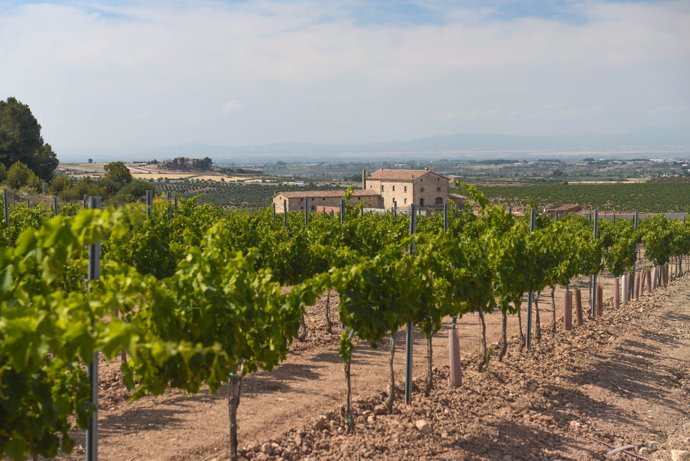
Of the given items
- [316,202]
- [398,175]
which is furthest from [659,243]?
[398,175]

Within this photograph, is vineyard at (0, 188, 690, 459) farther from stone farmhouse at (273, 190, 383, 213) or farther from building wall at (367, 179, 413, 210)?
building wall at (367, 179, 413, 210)

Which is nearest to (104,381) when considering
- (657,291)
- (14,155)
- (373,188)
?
(657,291)

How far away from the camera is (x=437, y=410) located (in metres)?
8.27

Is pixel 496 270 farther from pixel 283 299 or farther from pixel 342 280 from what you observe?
pixel 283 299

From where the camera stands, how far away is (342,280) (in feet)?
21.9

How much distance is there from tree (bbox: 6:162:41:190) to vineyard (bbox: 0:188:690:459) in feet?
72.9

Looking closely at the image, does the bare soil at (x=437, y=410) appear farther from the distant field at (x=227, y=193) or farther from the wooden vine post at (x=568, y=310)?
the distant field at (x=227, y=193)

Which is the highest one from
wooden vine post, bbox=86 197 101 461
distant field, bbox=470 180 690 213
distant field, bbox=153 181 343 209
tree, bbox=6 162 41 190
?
tree, bbox=6 162 41 190

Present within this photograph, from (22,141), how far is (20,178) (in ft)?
37.6

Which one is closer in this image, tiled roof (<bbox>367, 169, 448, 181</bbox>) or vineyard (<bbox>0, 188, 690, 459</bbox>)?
vineyard (<bbox>0, 188, 690, 459</bbox>)

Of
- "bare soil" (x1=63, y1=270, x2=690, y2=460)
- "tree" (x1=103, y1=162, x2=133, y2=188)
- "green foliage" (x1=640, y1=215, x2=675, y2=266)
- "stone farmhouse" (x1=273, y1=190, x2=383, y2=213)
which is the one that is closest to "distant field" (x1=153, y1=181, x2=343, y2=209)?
"stone farmhouse" (x1=273, y1=190, x2=383, y2=213)

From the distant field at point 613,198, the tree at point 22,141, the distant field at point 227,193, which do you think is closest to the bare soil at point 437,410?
the tree at point 22,141

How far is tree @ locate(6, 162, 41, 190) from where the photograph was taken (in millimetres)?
35850

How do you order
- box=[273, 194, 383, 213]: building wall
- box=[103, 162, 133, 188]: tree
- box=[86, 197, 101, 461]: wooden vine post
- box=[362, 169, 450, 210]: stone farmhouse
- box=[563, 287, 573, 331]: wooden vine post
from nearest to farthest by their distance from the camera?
1. box=[86, 197, 101, 461]: wooden vine post
2. box=[563, 287, 573, 331]: wooden vine post
3. box=[103, 162, 133, 188]: tree
4. box=[273, 194, 383, 213]: building wall
5. box=[362, 169, 450, 210]: stone farmhouse
